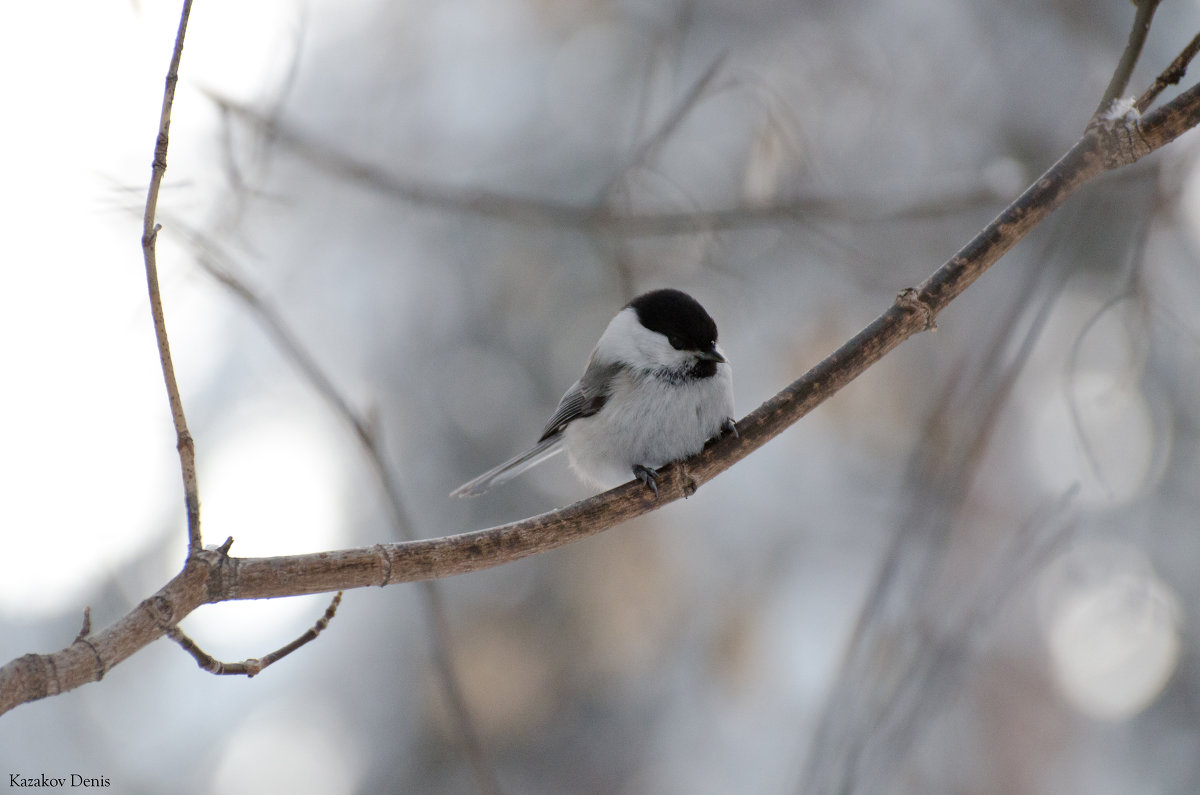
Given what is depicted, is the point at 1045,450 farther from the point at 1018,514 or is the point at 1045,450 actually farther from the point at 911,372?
the point at 911,372

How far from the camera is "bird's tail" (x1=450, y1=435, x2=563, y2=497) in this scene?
83.7 inches

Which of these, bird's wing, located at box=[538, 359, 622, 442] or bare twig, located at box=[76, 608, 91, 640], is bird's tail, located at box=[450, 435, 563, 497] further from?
bare twig, located at box=[76, 608, 91, 640]

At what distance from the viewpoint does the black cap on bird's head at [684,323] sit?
211cm

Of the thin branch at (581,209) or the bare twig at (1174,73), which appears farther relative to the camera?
the thin branch at (581,209)

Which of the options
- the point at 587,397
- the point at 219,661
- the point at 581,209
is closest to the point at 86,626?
the point at 219,661

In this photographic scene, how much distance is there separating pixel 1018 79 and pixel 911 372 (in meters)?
1.61

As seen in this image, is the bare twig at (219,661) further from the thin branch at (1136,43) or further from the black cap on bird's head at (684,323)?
the thin branch at (1136,43)

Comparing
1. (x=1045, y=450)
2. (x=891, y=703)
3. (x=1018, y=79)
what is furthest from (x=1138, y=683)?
(x=1018, y=79)

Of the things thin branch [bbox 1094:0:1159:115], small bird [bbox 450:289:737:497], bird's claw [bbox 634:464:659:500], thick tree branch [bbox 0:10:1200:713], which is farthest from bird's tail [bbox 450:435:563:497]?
thin branch [bbox 1094:0:1159:115]

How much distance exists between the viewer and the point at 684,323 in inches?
83.4

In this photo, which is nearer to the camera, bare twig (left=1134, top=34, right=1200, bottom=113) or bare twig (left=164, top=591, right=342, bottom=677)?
bare twig (left=164, top=591, right=342, bottom=677)

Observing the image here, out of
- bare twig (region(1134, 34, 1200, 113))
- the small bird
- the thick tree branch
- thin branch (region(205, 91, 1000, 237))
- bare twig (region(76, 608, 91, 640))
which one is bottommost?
bare twig (region(76, 608, 91, 640))

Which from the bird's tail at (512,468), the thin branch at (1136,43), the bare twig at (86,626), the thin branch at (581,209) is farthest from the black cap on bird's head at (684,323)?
the bare twig at (86,626)

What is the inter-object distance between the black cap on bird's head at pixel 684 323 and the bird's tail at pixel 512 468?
454mm
